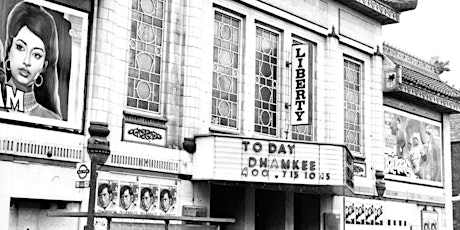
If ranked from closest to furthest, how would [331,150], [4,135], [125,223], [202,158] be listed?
1. [4,135]
2. [125,223]
3. [202,158]
4. [331,150]

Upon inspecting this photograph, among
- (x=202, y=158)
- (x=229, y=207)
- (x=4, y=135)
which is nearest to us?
(x=4, y=135)

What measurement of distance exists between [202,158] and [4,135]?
5628 mm

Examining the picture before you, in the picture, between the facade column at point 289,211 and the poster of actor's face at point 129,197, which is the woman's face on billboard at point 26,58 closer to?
the poster of actor's face at point 129,197

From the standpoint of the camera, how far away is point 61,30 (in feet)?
51.0

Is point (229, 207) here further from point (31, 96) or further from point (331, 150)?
point (31, 96)

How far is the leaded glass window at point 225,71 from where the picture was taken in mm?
19609

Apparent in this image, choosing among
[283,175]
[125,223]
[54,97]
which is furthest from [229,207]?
[54,97]

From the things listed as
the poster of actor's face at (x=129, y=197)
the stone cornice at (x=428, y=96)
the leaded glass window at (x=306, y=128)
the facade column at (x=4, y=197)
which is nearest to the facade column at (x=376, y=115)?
the stone cornice at (x=428, y=96)

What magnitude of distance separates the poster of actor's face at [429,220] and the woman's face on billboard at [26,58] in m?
18.8

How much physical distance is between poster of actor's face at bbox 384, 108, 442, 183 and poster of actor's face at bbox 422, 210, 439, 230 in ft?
4.47

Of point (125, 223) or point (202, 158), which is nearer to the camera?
point (125, 223)

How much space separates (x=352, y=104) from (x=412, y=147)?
4.73m

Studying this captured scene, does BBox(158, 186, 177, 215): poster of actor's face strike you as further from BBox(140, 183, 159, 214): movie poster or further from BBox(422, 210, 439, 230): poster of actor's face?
BBox(422, 210, 439, 230): poster of actor's face

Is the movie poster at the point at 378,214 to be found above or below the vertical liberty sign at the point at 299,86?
below
